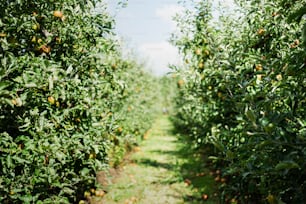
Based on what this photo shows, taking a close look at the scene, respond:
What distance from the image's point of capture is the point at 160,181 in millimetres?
6852

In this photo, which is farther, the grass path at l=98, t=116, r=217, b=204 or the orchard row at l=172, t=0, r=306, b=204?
the grass path at l=98, t=116, r=217, b=204

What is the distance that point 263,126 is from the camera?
6.06 ft

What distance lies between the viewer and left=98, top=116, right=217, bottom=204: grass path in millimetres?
5688

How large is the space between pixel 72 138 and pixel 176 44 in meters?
2.81

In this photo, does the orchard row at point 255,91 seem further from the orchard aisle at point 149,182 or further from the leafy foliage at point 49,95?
the leafy foliage at point 49,95

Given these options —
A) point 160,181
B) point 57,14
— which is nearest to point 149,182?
point 160,181

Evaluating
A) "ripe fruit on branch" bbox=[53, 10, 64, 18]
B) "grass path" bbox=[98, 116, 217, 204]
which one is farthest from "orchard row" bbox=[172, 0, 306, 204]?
"ripe fruit on branch" bbox=[53, 10, 64, 18]

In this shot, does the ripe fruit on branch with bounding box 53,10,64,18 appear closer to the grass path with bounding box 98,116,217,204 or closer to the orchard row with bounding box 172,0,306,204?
the orchard row with bounding box 172,0,306,204

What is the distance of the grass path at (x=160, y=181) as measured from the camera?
18.7ft

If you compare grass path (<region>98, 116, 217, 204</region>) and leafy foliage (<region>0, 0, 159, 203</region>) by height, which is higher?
leafy foliage (<region>0, 0, 159, 203</region>)

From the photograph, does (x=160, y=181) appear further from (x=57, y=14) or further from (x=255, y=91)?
(x=57, y=14)

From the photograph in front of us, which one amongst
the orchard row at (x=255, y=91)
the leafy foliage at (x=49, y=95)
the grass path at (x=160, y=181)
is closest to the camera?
the orchard row at (x=255, y=91)

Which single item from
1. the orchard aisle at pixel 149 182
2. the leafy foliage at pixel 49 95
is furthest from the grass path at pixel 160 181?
the leafy foliage at pixel 49 95

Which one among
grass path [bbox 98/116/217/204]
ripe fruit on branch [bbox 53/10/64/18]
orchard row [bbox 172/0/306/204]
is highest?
ripe fruit on branch [bbox 53/10/64/18]
